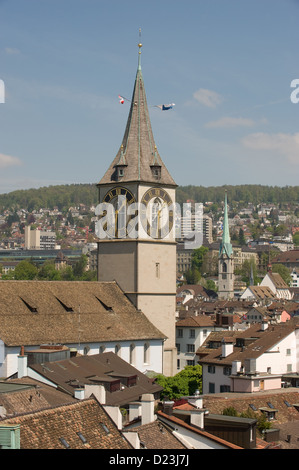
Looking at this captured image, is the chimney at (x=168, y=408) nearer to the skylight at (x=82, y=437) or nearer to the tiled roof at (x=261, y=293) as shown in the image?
the skylight at (x=82, y=437)

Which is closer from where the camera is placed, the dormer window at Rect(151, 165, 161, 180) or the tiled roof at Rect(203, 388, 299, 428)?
the tiled roof at Rect(203, 388, 299, 428)

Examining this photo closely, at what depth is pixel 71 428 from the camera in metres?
19.9

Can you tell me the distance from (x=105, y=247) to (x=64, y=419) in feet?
99.4

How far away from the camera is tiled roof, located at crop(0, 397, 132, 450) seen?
61.4ft

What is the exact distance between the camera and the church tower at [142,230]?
48844 millimetres

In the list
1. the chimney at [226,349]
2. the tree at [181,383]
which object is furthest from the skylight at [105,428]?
the chimney at [226,349]

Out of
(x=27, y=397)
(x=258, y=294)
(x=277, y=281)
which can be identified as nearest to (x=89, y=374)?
(x=27, y=397)

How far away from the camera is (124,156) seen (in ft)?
165

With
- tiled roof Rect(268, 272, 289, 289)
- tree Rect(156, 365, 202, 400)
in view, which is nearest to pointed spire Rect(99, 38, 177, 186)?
tree Rect(156, 365, 202, 400)

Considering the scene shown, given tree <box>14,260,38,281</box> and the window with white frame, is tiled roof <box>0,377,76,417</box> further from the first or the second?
tree <box>14,260,38,281</box>

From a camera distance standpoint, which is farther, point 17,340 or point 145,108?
point 145,108
